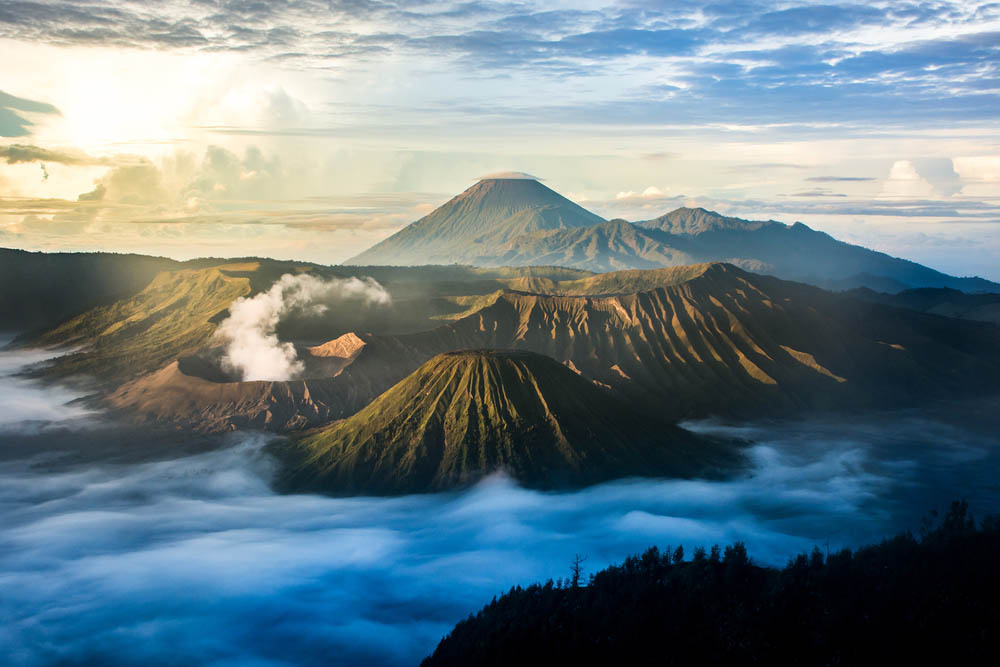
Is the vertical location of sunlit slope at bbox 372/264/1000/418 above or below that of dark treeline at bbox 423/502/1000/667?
above

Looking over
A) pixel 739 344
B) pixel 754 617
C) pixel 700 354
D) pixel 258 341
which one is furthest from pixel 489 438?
pixel 739 344

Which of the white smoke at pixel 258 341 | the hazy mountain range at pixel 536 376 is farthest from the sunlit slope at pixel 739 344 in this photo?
the white smoke at pixel 258 341

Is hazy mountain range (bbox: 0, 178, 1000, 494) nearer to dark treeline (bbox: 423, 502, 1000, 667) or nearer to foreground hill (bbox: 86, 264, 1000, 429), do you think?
foreground hill (bbox: 86, 264, 1000, 429)

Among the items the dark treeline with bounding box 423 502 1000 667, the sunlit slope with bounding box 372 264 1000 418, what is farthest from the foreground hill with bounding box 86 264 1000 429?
the dark treeline with bounding box 423 502 1000 667

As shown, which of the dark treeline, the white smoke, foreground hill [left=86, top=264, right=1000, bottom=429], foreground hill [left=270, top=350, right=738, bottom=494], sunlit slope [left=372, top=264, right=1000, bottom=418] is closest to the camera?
the dark treeline

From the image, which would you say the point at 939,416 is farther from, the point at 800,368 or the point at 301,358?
the point at 301,358

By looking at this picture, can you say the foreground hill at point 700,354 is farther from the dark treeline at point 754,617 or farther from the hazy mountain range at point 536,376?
the dark treeline at point 754,617
